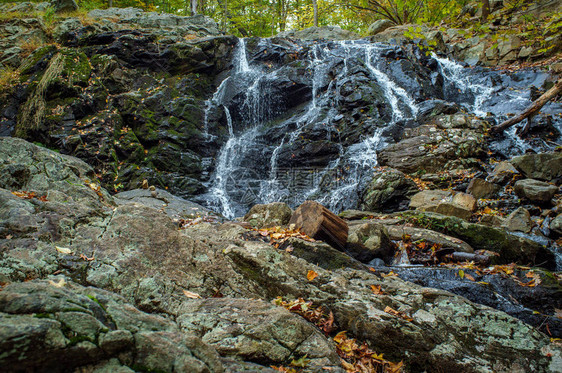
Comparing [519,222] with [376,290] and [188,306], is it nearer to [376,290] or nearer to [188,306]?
[376,290]

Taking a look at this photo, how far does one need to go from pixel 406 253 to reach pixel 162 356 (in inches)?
187

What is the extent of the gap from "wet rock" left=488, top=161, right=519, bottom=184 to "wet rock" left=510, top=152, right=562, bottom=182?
157 mm

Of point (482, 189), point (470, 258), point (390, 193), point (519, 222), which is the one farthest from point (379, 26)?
point (470, 258)

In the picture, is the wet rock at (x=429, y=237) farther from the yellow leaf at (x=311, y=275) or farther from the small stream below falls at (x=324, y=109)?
the small stream below falls at (x=324, y=109)

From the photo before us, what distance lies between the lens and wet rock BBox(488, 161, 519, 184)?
8400 millimetres

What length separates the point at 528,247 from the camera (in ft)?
17.7

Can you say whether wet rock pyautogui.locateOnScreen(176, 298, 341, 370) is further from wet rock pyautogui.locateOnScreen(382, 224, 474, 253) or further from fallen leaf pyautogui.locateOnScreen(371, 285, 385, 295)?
wet rock pyautogui.locateOnScreen(382, 224, 474, 253)

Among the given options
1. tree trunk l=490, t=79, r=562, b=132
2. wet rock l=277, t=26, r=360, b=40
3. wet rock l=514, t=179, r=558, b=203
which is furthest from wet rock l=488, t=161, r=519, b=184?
wet rock l=277, t=26, r=360, b=40

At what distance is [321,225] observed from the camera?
4707 millimetres

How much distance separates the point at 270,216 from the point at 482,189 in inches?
246

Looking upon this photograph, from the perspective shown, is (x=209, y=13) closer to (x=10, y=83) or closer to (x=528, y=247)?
(x=10, y=83)

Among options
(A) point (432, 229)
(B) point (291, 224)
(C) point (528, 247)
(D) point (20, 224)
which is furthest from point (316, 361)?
(C) point (528, 247)

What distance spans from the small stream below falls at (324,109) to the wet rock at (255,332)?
7596mm

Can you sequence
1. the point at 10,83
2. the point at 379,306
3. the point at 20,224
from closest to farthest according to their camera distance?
1. the point at 20,224
2. the point at 379,306
3. the point at 10,83
